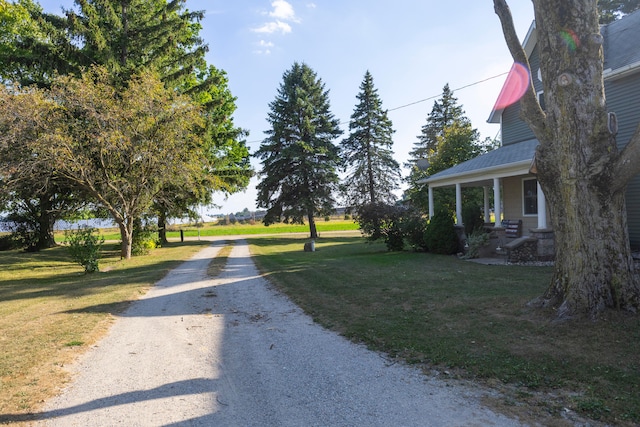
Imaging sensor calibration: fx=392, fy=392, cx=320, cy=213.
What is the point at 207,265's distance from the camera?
14.3 m

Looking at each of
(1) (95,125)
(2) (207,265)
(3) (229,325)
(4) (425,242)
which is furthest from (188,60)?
(3) (229,325)

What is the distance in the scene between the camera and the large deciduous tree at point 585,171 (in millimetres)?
5094

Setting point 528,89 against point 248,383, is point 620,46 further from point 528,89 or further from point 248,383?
point 248,383

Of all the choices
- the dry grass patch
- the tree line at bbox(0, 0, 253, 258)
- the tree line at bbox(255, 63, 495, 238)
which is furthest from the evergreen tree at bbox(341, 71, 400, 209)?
the dry grass patch

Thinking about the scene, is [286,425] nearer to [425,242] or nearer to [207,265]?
[207,265]

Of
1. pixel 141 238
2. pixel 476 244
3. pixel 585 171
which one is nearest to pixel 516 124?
pixel 476 244

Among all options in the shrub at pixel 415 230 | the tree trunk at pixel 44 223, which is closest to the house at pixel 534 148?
the shrub at pixel 415 230

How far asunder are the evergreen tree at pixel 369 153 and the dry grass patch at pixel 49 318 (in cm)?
2380

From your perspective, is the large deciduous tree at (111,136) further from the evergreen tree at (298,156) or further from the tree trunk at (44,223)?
the evergreen tree at (298,156)

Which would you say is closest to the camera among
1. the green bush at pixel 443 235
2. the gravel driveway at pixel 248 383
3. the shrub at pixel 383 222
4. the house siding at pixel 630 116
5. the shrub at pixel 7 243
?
the gravel driveway at pixel 248 383

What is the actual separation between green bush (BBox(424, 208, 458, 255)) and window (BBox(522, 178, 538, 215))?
101 inches

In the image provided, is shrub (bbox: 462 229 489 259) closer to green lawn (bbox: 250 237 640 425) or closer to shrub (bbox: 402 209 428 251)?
shrub (bbox: 402 209 428 251)

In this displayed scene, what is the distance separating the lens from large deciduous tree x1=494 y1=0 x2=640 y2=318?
5094mm

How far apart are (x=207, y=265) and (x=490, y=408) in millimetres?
12403
